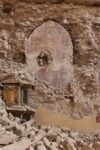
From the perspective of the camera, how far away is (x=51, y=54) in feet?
32.4

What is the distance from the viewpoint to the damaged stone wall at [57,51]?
9.66 metres

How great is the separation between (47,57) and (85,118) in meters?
1.60

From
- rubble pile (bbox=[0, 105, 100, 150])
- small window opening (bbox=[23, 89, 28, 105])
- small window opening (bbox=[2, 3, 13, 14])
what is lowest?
rubble pile (bbox=[0, 105, 100, 150])

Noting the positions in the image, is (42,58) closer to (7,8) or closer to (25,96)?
(25,96)

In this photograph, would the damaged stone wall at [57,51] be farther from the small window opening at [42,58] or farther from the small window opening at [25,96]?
the small window opening at [25,96]

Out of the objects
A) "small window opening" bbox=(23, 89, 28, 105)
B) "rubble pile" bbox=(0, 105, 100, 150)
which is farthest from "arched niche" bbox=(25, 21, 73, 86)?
"rubble pile" bbox=(0, 105, 100, 150)

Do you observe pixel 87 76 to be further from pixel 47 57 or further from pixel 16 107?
pixel 16 107

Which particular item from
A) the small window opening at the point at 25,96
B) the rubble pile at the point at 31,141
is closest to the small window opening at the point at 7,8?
the small window opening at the point at 25,96

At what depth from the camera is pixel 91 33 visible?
10.1 m

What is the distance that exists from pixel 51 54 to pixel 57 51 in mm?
152

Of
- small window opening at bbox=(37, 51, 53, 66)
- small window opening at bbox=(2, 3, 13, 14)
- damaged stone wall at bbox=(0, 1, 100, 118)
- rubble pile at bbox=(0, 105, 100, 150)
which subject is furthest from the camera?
small window opening at bbox=(2, 3, 13, 14)

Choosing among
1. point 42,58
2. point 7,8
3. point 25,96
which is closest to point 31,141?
point 25,96

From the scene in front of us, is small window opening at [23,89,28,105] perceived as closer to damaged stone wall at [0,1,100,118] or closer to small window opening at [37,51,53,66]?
damaged stone wall at [0,1,100,118]

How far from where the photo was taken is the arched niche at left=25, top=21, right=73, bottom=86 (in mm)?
9750
